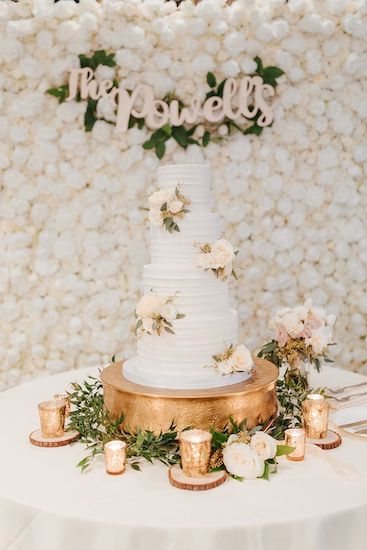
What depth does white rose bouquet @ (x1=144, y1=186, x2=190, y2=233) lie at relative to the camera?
86.6 inches

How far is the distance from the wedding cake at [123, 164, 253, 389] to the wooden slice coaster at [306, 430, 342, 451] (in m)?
0.37

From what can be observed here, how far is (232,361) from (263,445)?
0.37 metres

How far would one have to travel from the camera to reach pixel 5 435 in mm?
2195

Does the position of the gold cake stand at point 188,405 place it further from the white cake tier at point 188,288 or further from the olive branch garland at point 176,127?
the olive branch garland at point 176,127

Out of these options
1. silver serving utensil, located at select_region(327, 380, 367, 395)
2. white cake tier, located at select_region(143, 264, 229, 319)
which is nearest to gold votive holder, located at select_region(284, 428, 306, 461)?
white cake tier, located at select_region(143, 264, 229, 319)

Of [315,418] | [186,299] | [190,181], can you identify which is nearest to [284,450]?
[315,418]

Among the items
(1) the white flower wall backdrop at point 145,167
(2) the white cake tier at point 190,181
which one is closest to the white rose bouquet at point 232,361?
(2) the white cake tier at point 190,181

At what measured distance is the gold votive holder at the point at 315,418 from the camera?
2154mm

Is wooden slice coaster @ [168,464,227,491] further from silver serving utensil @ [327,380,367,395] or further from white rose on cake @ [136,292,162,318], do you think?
silver serving utensil @ [327,380,367,395]

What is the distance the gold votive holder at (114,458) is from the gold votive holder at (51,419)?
0.36 m

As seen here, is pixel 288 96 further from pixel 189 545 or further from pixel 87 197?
pixel 189 545

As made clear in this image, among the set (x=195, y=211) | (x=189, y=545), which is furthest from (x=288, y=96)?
(x=189, y=545)

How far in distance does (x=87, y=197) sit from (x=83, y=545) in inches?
101

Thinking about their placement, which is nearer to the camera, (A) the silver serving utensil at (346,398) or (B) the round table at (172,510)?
(B) the round table at (172,510)
